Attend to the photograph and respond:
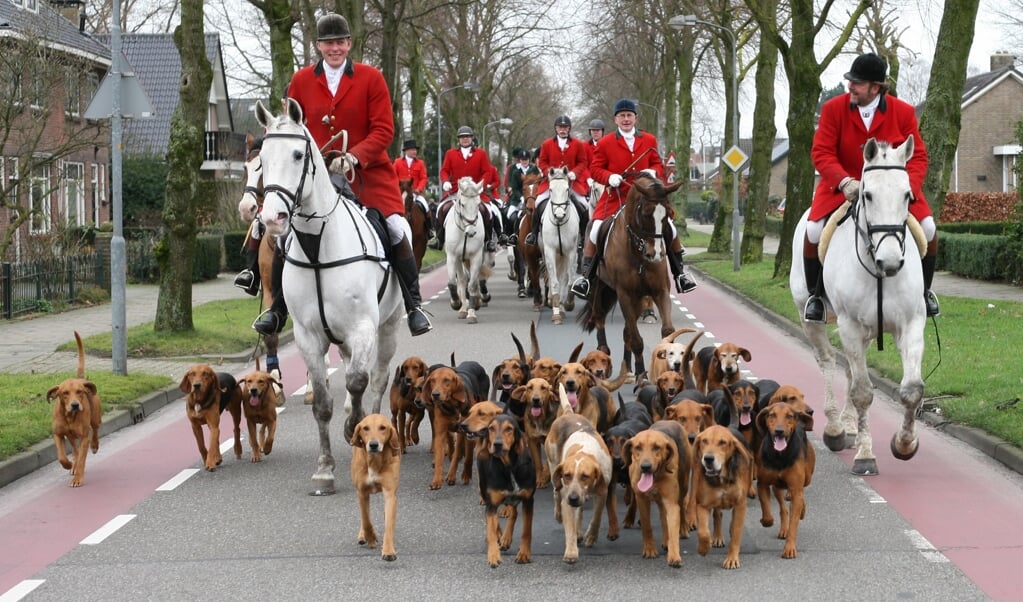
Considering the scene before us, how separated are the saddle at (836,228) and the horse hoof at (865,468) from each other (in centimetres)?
156

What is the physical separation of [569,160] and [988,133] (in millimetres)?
56635

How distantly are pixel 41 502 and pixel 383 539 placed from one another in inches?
115

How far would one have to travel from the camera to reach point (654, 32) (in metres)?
57.2

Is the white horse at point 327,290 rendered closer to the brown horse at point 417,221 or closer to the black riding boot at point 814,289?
the black riding boot at point 814,289

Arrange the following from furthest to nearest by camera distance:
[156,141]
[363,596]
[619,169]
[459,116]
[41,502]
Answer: [459,116] → [156,141] → [619,169] → [41,502] → [363,596]

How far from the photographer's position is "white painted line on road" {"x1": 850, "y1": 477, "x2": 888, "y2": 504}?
906cm

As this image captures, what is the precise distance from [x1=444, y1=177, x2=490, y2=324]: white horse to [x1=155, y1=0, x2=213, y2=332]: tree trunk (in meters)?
5.14

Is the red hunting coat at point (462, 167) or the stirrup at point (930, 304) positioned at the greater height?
the red hunting coat at point (462, 167)

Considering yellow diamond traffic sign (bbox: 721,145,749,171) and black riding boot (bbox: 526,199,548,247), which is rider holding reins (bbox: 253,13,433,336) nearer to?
black riding boot (bbox: 526,199,548,247)

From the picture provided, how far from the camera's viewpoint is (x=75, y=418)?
9.93 metres

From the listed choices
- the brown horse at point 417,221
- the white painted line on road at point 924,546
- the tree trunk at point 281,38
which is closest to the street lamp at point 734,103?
the tree trunk at point 281,38

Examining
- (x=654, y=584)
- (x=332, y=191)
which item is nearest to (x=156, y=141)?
(x=332, y=191)

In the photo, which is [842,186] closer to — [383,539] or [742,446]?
[742,446]

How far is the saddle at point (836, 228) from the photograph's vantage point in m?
10.1
